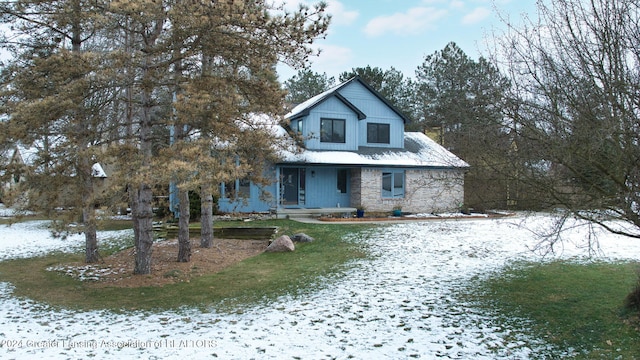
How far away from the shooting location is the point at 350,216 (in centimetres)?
1980

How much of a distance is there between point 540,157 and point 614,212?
45.8 inches

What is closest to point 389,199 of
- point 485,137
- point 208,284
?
point 208,284

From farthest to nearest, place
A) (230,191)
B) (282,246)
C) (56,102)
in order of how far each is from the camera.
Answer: (230,191) → (282,246) → (56,102)

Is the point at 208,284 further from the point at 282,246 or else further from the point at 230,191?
the point at 230,191

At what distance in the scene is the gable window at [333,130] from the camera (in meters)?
21.3

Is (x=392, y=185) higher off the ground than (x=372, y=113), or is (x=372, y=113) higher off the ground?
(x=372, y=113)

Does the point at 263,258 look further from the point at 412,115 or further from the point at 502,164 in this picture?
the point at 412,115

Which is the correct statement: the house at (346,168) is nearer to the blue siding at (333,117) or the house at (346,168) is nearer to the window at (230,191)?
the blue siding at (333,117)

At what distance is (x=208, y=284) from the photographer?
837 cm

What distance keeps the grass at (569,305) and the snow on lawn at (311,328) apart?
1.25ft

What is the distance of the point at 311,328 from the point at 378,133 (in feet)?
60.4

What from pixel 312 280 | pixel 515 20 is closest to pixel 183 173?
pixel 312 280

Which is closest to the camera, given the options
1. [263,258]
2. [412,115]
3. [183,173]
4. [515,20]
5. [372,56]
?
[515,20]

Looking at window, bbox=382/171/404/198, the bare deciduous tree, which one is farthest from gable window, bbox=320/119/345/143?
the bare deciduous tree
